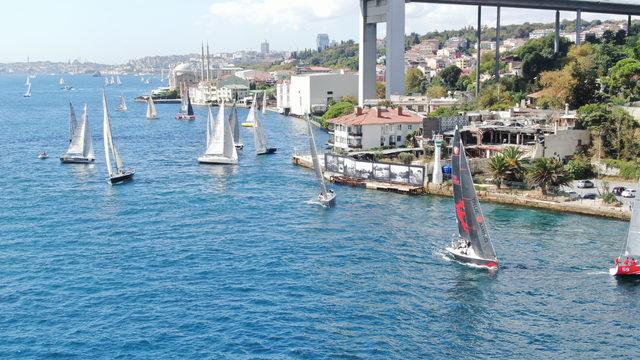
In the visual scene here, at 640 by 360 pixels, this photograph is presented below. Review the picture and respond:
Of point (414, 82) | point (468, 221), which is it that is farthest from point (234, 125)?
point (414, 82)

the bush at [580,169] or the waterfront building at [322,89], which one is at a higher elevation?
the waterfront building at [322,89]

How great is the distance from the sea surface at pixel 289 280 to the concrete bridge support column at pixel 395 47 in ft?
138

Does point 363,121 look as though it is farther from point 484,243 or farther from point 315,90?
point 315,90

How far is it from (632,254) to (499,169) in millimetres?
18557

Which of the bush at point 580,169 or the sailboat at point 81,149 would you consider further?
the sailboat at point 81,149

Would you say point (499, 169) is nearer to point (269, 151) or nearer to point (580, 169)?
point (580, 169)

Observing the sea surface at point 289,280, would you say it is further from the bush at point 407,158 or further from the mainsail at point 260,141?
the mainsail at point 260,141

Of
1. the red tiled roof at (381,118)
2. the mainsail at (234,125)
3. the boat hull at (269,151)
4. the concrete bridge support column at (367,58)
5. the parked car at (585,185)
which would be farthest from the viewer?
the concrete bridge support column at (367,58)

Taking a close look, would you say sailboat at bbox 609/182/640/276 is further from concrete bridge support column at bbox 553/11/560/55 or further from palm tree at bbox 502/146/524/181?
concrete bridge support column at bbox 553/11/560/55

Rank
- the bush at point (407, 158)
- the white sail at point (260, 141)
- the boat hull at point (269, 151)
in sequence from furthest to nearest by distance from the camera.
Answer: the boat hull at point (269, 151)
the white sail at point (260, 141)
the bush at point (407, 158)

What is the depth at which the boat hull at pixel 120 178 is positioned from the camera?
61.5m

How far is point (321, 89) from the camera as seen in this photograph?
128 meters

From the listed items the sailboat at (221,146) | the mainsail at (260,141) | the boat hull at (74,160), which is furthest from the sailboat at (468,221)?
the boat hull at (74,160)

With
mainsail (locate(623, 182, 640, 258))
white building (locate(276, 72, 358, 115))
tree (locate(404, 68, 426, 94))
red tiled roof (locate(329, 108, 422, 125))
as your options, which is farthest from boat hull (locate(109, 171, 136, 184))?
tree (locate(404, 68, 426, 94))
